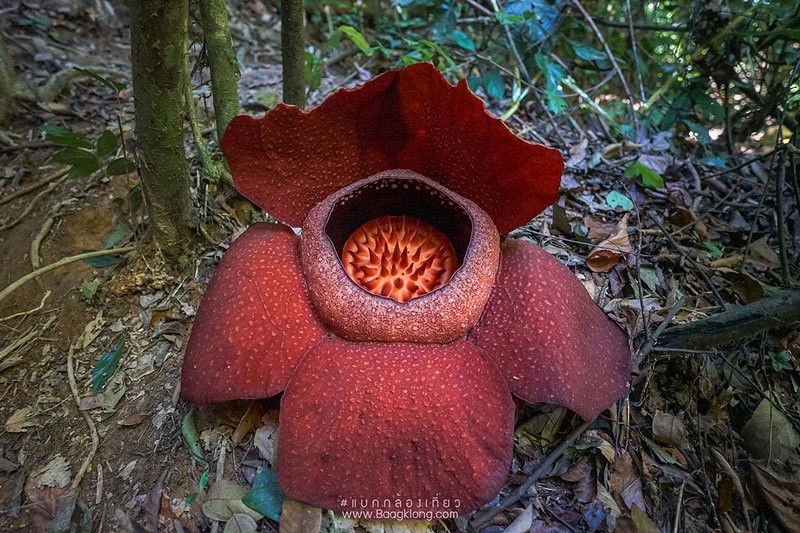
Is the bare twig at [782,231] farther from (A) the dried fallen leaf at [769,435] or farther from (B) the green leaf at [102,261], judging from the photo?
(B) the green leaf at [102,261]

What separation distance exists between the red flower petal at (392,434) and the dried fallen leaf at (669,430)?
669mm

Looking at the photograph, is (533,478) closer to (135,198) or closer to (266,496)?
(266,496)

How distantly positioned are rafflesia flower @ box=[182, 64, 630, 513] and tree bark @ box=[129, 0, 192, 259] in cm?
31

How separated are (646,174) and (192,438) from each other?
94.8 inches

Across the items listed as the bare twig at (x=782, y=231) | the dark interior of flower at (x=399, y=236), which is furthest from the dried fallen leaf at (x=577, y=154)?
the dark interior of flower at (x=399, y=236)

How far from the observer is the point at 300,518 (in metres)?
1.40

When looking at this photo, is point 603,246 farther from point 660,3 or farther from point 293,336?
point 660,3

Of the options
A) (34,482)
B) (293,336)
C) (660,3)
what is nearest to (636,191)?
(660,3)

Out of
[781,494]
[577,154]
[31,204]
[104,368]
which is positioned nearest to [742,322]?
[781,494]

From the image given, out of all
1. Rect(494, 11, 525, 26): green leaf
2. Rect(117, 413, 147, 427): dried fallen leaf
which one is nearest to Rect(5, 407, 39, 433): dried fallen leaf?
Rect(117, 413, 147, 427): dried fallen leaf

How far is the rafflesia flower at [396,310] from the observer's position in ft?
4.43

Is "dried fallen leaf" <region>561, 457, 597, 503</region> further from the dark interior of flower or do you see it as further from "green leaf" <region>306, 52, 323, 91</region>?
"green leaf" <region>306, 52, 323, 91</region>

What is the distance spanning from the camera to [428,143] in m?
1.74

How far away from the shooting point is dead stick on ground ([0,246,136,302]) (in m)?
1.94
